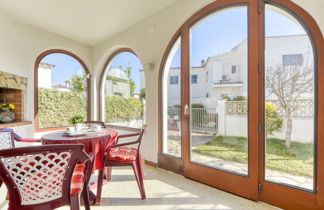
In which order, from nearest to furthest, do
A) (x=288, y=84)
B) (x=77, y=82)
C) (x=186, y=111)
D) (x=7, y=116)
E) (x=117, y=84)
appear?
(x=288, y=84)
(x=186, y=111)
(x=7, y=116)
(x=117, y=84)
(x=77, y=82)

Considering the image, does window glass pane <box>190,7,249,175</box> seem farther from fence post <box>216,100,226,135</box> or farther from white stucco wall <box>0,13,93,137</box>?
white stucco wall <box>0,13,93,137</box>

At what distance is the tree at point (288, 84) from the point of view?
1783 millimetres

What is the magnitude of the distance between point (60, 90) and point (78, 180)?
3.56 metres

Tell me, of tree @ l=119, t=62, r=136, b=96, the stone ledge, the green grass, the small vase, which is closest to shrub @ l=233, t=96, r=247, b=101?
the green grass

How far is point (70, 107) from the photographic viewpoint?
451 centimetres

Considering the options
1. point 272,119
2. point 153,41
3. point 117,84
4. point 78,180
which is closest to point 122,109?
point 117,84

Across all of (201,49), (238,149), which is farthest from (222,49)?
(238,149)

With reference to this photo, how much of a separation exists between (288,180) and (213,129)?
101 centimetres

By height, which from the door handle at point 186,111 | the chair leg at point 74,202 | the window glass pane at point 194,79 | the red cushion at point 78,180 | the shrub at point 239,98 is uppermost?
the window glass pane at point 194,79

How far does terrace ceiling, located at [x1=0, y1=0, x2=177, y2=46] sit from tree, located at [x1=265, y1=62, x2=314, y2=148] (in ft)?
6.44

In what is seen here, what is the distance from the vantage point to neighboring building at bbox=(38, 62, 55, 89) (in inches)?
155

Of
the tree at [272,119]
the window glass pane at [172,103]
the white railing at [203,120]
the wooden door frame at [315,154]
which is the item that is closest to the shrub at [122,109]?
the window glass pane at [172,103]

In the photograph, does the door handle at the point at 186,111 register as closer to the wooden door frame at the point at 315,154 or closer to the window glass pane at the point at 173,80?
the window glass pane at the point at 173,80

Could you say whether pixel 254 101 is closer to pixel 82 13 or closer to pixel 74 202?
pixel 74 202
